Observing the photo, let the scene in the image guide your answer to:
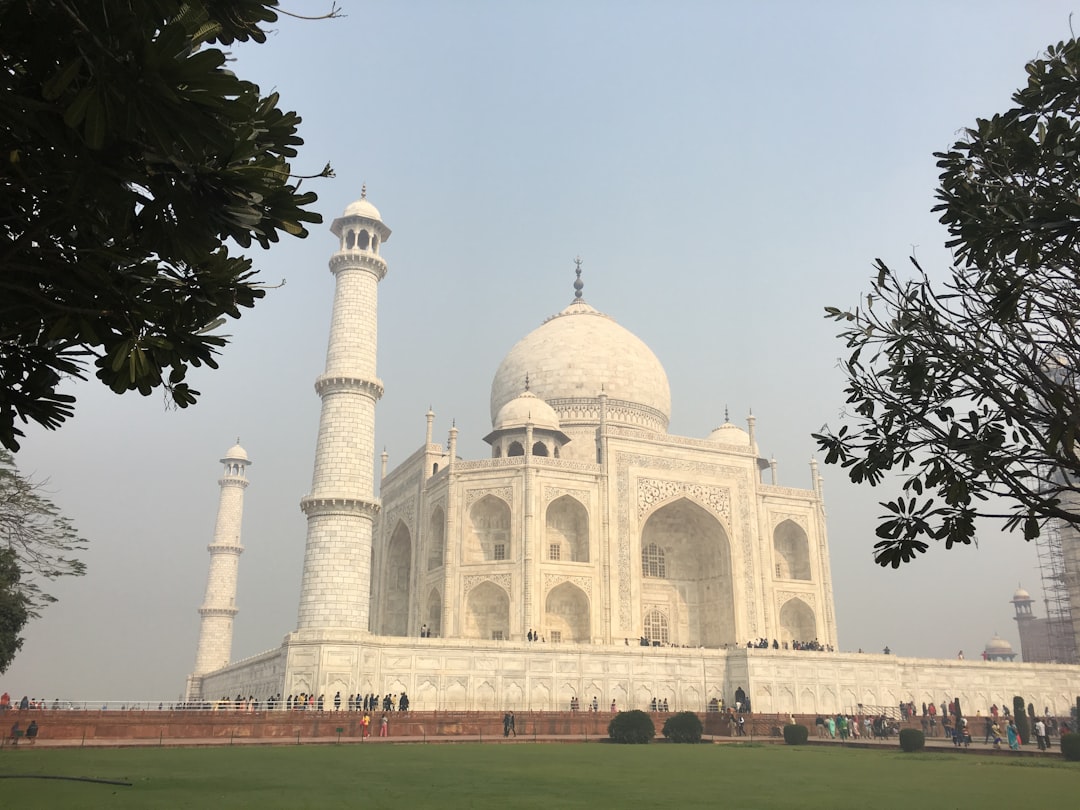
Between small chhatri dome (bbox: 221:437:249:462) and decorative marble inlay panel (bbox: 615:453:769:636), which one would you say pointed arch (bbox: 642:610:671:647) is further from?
small chhatri dome (bbox: 221:437:249:462)

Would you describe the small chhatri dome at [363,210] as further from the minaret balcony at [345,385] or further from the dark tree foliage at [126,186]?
the dark tree foliage at [126,186]

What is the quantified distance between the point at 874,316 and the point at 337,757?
1026 centimetres

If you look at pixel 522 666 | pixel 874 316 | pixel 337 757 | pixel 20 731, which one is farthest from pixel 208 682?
pixel 874 316

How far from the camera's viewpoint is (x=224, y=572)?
113ft

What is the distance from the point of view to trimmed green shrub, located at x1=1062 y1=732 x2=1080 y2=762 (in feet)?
48.5

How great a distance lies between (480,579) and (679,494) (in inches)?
291

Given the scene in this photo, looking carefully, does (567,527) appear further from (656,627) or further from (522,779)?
(522,779)

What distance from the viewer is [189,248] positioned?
10.8 ft

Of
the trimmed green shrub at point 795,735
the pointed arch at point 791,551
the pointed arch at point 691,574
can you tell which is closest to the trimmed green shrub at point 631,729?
the trimmed green shrub at point 795,735

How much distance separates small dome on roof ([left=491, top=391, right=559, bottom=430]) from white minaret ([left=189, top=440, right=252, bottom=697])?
37.3ft

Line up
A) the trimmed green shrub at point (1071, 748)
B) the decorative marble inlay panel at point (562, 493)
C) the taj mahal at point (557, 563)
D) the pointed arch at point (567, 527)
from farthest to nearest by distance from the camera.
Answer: the pointed arch at point (567, 527)
the decorative marble inlay panel at point (562, 493)
the taj mahal at point (557, 563)
the trimmed green shrub at point (1071, 748)

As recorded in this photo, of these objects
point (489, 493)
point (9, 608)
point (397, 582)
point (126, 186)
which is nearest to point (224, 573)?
point (397, 582)

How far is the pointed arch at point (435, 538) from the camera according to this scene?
30188 millimetres

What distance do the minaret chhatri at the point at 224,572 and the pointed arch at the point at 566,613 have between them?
483 inches
